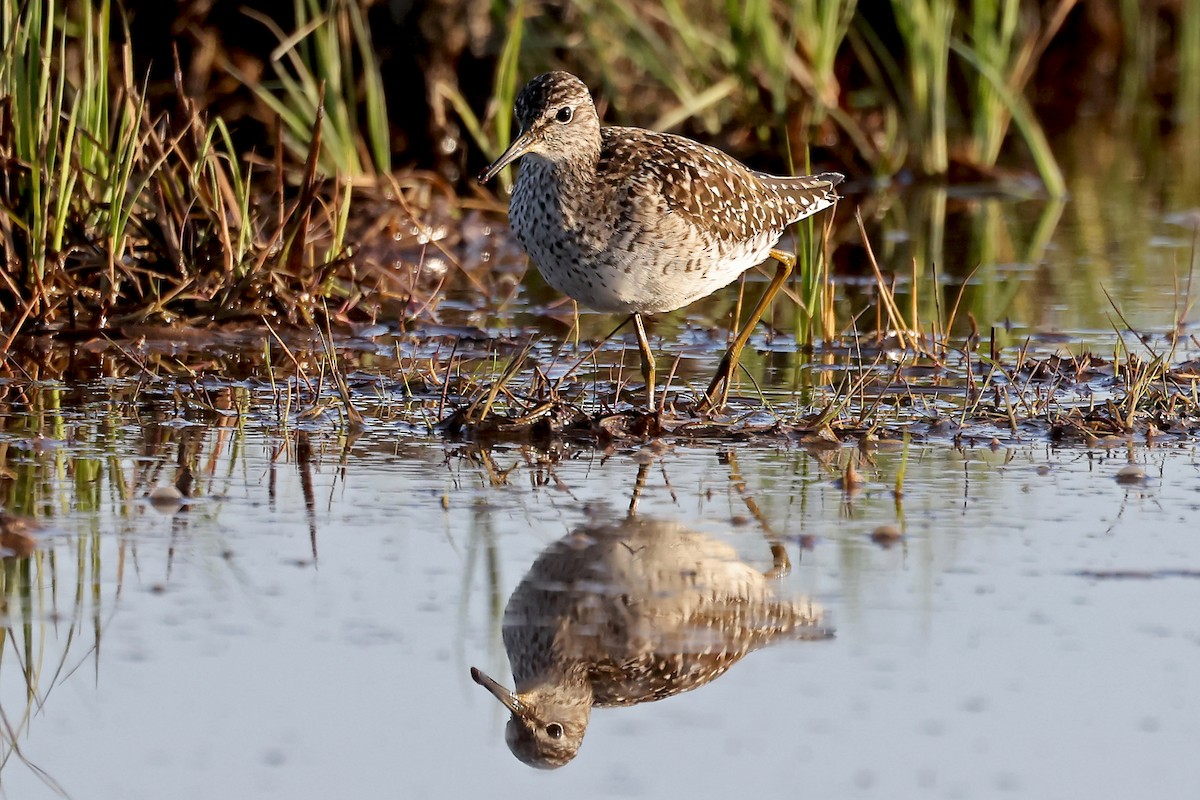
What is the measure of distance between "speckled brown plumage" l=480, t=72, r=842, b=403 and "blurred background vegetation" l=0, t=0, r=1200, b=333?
726mm

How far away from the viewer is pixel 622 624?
13.9ft

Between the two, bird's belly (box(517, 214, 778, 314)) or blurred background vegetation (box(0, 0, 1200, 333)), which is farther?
blurred background vegetation (box(0, 0, 1200, 333))

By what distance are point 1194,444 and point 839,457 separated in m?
1.17

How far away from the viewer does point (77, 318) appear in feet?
23.9

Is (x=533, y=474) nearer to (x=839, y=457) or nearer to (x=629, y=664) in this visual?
(x=839, y=457)

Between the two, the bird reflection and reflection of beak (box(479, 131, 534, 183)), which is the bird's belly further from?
the bird reflection

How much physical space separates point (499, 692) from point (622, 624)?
0.44 m

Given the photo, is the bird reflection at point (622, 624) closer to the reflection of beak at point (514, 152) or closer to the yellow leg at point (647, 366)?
the yellow leg at point (647, 366)

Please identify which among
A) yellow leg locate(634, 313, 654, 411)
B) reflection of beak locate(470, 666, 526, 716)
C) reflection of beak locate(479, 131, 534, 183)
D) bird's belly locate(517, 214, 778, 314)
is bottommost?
reflection of beak locate(470, 666, 526, 716)

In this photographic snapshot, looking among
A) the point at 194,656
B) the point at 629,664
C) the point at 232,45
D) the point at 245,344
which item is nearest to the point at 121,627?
the point at 194,656

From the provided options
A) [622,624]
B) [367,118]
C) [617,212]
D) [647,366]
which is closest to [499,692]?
[622,624]

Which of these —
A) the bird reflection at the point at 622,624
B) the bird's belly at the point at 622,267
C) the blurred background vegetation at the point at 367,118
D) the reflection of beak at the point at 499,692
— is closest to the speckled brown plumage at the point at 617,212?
the bird's belly at the point at 622,267

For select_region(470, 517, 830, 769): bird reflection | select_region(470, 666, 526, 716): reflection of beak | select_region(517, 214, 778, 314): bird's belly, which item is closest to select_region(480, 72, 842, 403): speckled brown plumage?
select_region(517, 214, 778, 314): bird's belly

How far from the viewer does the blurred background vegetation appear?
7082mm
